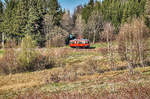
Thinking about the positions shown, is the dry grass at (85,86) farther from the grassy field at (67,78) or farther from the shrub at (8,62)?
the shrub at (8,62)

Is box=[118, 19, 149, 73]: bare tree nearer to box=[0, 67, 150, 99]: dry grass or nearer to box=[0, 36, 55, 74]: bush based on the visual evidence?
box=[0, 67, 150, 99]: dry grass

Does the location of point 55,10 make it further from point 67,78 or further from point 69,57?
point 67,78

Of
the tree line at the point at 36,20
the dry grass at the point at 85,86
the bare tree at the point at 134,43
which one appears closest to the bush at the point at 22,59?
the dry grass at the point at 85,86

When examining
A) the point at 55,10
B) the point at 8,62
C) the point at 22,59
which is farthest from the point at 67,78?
the point at 55,10

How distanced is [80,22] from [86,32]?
540cm

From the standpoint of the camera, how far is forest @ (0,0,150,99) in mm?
10063

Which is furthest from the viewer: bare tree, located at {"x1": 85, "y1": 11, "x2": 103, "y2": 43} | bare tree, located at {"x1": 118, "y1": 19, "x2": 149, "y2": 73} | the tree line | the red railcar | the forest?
bare tree, located at {"x1": 85, "y1": 11, "x2": 103, "y2": 43}

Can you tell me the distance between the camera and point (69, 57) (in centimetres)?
3934

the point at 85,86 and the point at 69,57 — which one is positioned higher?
the point at 69,57

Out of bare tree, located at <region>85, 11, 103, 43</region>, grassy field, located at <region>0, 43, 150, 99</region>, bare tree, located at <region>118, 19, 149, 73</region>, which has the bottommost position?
grassy field, located at <region>0, 43, 150, 99</region>

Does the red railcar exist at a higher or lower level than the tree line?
lower

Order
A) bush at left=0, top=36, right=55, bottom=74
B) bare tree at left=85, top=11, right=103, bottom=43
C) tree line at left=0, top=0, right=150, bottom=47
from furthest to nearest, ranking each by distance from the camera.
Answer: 1. bare tree at left=85, top=11, right=103, bottom=43
2. tree line at left=0, top=0, right=150, bottom=47
3. bush at left=0, top=36, right=55, bottom=74

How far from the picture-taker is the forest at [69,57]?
33.0ft

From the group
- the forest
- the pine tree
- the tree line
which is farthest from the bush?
the pine tree
